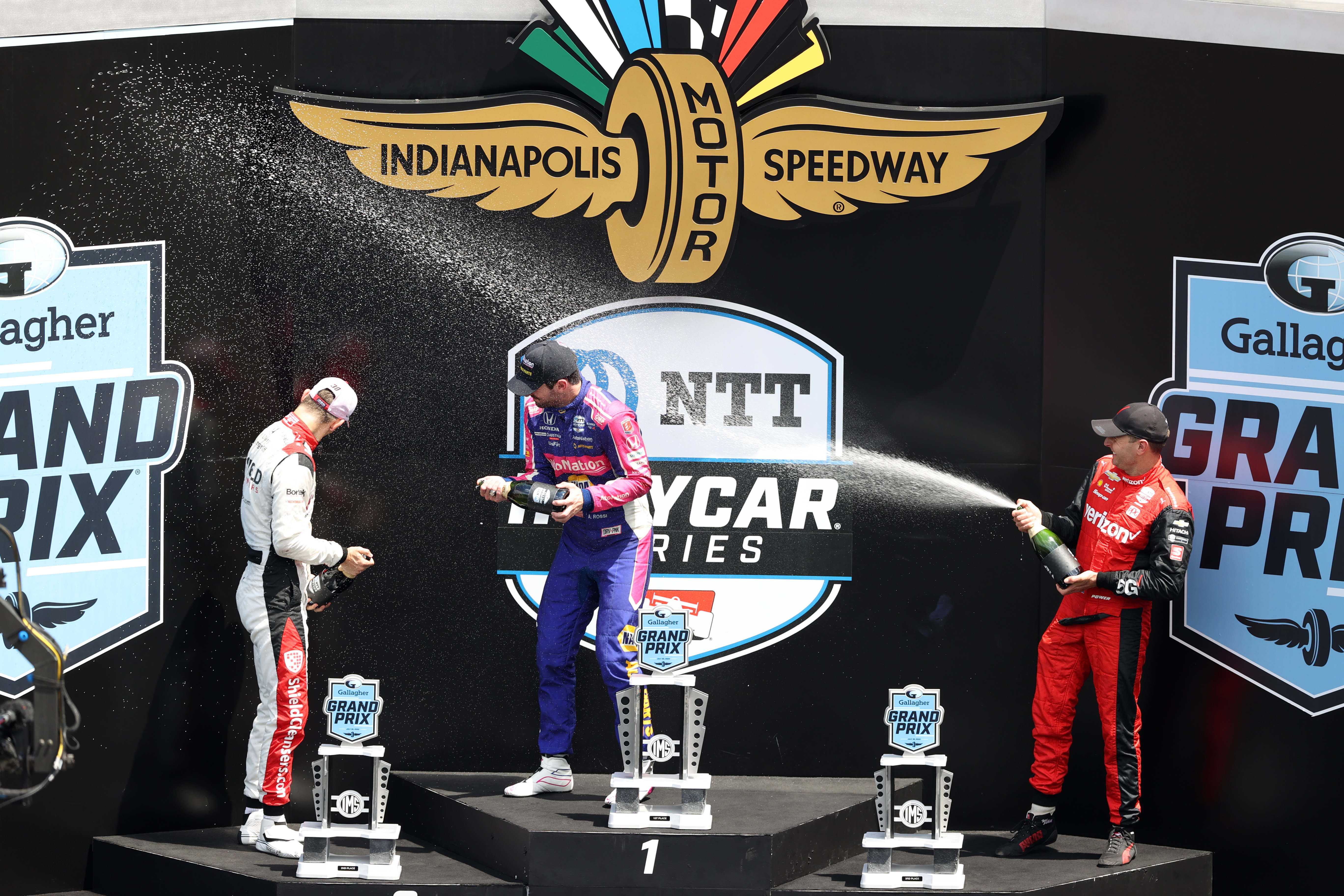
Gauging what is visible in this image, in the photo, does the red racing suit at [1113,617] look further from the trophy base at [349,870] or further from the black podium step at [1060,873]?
the trophy base at [349,870]

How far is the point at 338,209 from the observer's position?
6168 millimetres

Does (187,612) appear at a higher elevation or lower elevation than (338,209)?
lower

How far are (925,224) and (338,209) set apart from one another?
107 inches

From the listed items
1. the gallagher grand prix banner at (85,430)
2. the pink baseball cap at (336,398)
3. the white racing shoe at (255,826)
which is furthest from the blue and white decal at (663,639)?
the gallagher grand prix banner at (85,430)

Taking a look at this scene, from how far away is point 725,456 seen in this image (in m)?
6.27

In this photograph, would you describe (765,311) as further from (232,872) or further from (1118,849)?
(232,872)

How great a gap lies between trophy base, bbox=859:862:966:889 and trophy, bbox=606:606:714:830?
66 cm

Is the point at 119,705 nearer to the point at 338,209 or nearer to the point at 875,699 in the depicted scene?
the point at 338,209

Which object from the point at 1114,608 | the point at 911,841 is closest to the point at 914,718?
the point at 911,841

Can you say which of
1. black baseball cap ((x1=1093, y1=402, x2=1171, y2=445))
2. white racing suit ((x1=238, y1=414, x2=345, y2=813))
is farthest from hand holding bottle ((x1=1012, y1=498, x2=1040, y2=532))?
white racing suit ((x1=238, y1=414, x2=345, y2=813))

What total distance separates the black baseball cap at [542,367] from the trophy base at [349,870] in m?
1.94

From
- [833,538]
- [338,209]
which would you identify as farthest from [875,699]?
[338,209]

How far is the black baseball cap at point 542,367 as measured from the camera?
5.47m

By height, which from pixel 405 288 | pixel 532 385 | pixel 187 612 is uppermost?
pixel 405 288
